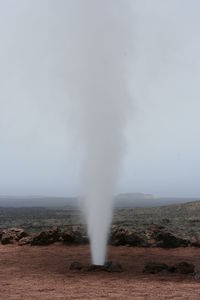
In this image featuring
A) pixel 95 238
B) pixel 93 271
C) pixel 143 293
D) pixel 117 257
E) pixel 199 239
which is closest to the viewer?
pixel 143 293

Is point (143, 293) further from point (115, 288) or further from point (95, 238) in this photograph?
point (95, 238)

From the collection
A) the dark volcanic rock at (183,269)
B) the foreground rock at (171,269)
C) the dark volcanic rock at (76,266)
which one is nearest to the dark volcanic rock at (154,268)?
the foreground rock at (171,269)

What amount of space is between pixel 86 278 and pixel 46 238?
28.8 feet

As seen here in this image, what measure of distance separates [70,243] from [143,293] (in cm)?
1065

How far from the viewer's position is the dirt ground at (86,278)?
1105cm

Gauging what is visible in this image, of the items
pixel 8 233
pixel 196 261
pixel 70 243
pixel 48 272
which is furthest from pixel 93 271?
pixel 8 233

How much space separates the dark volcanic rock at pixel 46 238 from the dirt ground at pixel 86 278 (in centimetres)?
170

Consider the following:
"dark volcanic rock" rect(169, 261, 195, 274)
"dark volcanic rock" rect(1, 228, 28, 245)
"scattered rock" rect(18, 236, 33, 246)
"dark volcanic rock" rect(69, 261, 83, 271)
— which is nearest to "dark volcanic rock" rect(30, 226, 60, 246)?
"scattered rock" rect(18, 236, 33, 246)

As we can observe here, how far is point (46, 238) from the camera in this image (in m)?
21.6

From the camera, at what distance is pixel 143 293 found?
11117mm

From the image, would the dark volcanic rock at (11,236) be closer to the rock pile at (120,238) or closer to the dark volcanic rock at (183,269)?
the rock pile at (120,238)

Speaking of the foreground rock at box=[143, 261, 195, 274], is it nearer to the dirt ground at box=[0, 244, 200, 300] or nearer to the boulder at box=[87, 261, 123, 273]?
the dirt ground at box=[0, 244, 200, 300]

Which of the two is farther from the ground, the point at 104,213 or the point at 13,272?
the point at 104,213

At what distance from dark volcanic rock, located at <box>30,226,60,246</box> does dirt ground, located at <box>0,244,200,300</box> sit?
1.70 metres
